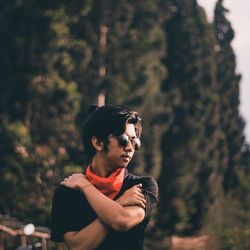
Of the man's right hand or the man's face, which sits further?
the man's face

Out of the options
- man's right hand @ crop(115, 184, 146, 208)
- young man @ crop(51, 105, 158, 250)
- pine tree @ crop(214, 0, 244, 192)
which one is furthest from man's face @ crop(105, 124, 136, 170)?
pine tree @ crop(214, 0, 244, 192)

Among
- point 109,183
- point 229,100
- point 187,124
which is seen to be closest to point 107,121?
point 109,183

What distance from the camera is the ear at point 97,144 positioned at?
3061 mm

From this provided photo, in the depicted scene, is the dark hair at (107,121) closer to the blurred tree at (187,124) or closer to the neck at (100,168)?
the neck at (100,168)

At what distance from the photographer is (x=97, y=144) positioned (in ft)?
10.1

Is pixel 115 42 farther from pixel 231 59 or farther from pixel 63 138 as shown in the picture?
pixel 231 59

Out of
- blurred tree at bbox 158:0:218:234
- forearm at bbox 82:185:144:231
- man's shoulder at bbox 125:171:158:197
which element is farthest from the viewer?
blurred tree at bbox 158:0:218:234

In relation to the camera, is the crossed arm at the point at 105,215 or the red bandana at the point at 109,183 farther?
the red bandana at the point at 109,183

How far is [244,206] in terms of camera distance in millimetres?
36906

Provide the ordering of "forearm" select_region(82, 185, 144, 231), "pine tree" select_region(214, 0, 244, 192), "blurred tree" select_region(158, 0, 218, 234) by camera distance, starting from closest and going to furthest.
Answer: "forearm" select_region(82, 185, 144, 231), "blurred tree" select_region(158, 0, 218, 234), "pine tree" select_region(214, 0, 244, 192)

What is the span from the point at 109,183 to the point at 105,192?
5cm

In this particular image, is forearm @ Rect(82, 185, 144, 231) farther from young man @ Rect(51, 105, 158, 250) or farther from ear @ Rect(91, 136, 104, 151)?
ear @ Rect(91, 136, 104, 151)

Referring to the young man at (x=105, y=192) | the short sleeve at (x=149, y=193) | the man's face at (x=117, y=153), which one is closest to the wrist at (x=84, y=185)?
the young man at (x=105, y=192)

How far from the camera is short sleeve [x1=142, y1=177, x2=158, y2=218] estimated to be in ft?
9.91
